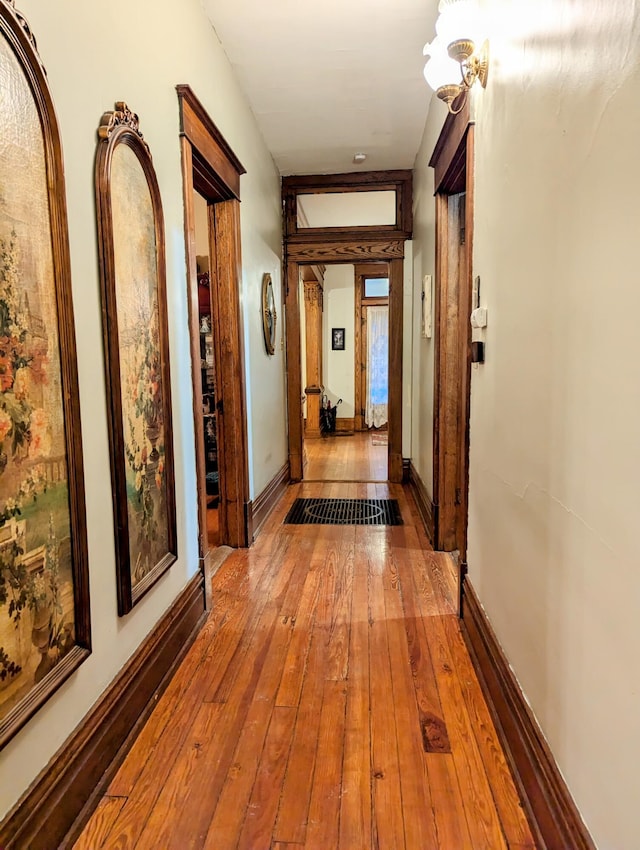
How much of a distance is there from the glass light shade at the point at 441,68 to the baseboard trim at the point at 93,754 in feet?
7.70

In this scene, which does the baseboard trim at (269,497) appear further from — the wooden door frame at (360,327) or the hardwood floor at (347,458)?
the wooden door frame at (360,327)

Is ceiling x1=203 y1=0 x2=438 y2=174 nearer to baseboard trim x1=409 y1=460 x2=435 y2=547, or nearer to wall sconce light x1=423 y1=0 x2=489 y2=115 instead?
wall sconce light x1=423 y1=0 x2=489 y2=115

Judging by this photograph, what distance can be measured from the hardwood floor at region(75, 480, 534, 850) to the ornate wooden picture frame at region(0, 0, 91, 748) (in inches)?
19.9

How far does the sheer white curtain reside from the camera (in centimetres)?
830

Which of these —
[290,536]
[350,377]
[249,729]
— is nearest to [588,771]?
[249,729]

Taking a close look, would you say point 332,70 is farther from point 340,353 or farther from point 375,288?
point 375,288

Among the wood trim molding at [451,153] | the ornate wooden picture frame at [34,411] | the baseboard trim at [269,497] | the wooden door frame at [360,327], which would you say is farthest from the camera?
the wooden door frame at [360,327]

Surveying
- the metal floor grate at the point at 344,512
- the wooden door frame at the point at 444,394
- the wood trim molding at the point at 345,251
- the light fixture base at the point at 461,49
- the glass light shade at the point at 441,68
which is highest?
the glass light shade at the point at 441,68

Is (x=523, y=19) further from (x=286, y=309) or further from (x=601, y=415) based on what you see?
(x=286, y=309)

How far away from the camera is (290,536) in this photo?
3.49 metres

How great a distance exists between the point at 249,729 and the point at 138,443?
3.27 ft

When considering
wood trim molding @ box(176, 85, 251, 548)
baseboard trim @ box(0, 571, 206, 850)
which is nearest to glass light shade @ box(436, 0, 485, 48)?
wood trim molding @ box(176, 85, 251, 548)

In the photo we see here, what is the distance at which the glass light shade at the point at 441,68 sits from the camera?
6.63ft

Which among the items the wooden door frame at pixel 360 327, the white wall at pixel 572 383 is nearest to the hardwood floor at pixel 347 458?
the wooden door frame at pixel 360 327
